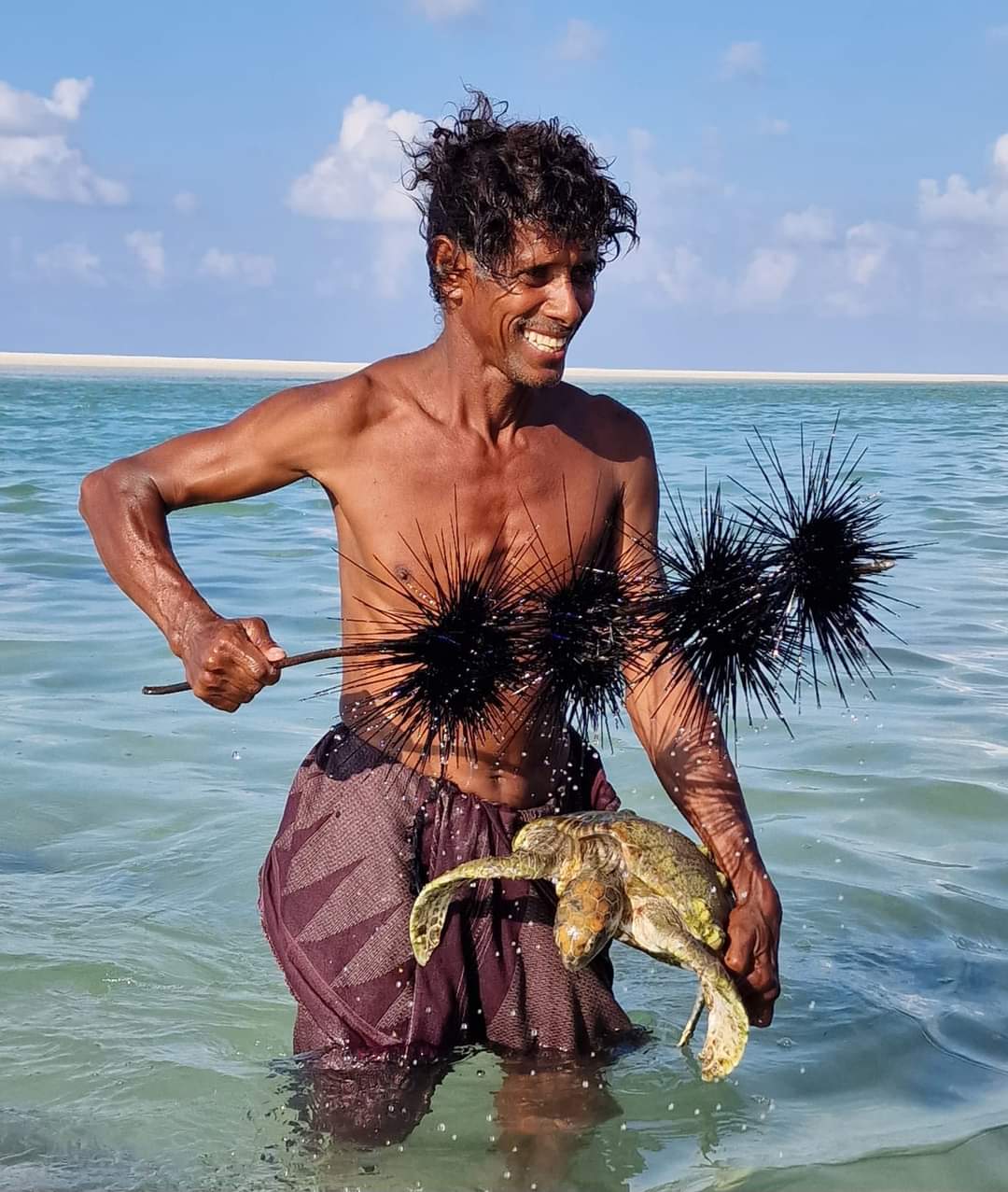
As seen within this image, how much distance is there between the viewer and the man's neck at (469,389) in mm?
3656

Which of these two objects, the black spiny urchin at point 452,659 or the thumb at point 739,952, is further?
the thumb at point 739,952

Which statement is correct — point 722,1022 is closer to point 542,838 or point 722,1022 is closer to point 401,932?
point 542,838

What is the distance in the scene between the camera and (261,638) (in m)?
3.08

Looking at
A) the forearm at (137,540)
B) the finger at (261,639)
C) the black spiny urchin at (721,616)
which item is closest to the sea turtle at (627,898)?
the black spiny urchin at (721,616)

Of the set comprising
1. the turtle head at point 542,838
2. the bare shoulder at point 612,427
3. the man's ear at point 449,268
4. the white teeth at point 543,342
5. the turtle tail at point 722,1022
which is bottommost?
the turtle tail at point 722,1022

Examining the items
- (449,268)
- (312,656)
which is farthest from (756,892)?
(449,268)

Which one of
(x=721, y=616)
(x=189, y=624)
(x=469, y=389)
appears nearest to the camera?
(x=721, y=616)

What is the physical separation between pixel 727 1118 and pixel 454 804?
1140 mm

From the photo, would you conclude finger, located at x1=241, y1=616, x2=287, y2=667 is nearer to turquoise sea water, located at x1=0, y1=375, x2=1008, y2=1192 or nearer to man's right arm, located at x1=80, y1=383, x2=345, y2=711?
man's right arm, located at x1=80, y1=383, x2=345, y2=711

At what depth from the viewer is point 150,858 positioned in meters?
5.90

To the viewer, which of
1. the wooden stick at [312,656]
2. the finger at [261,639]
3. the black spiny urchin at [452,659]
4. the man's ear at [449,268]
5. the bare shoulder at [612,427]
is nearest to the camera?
the wooden stick at [312,656]

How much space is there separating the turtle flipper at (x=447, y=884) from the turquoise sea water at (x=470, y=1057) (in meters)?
0.57

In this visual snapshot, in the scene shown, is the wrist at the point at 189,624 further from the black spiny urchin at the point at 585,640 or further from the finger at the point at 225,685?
the black spiny urchin at the point at 585,640

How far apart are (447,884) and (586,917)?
0.99ft
